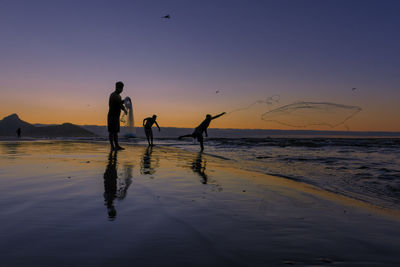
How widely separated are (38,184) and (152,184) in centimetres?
197

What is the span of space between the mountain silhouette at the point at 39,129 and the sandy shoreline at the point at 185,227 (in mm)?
73889

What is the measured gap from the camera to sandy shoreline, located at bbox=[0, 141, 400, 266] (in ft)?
6.48

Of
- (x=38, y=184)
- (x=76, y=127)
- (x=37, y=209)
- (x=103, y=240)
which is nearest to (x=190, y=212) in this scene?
(x=103, y=240)

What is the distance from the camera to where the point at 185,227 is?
2619mm

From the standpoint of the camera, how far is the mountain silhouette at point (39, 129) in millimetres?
74188

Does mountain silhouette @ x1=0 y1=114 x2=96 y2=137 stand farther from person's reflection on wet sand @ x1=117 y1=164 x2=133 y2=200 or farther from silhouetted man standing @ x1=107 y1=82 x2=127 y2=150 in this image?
person's reflection on wet sand @ x1=117 y1=164 x2=133 y2=200

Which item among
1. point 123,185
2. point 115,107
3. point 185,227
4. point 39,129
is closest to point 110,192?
point 123,185

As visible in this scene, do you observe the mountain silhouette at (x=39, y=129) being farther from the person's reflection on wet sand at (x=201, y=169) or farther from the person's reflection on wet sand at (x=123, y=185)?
the person's reflection on wet sand at (x=123, y=185)

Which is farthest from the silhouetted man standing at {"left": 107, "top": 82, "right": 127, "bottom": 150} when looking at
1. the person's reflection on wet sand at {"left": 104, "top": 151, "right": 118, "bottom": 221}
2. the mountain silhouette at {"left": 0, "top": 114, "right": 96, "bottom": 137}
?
the mountain silhouette at {"left": 0, "top": 114, "right": 96, "bottom": 137}

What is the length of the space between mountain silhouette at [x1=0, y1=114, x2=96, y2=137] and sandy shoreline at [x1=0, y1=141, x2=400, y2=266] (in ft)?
242

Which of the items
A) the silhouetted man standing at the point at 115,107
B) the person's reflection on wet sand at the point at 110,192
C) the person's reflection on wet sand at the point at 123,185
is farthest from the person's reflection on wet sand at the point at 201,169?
the silhouetted man standing at the point at 115,107

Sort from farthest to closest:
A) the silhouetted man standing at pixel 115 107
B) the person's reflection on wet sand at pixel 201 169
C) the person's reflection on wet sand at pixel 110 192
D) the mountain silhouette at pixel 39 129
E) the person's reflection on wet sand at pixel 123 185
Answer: the mountain silhouette at pixel 39 129, the silhouetted man standing at pixel 115 107, the person's reflection on wet sand at pixel 201 169, the person's reflection on wet sand at pixel 123 185, the person's reflection on wet sand at pixel 110 192

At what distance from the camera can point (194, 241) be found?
89.1 inches

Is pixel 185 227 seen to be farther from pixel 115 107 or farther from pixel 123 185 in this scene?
pixel 115 107
